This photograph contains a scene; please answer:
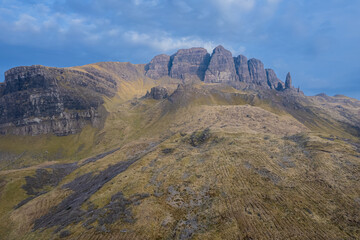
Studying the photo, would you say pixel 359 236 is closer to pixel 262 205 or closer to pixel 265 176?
pixel 262 205

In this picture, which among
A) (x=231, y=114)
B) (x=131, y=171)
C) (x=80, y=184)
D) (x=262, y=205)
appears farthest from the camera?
(x=231, y=114)

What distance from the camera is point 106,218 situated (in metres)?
52.3

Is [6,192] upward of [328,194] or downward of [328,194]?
downward

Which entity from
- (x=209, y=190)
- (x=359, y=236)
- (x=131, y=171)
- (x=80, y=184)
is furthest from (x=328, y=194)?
(x=80, y=184)

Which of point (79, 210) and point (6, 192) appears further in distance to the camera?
point (6, 192)

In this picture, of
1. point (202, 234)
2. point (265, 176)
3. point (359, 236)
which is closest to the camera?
point (359, 236)

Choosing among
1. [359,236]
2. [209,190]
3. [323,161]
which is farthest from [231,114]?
[359,236]

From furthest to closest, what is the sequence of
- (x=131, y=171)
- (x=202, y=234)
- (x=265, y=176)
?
1. (x=131, y=171)
2. (x=265, y=176)
3. (x=202, y=234)

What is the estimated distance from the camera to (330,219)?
4450 centimetres

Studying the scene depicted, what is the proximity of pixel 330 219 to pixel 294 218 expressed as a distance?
8078 mm

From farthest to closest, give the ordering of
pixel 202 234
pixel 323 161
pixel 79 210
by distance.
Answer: pixel 323 161 < pixel 79 210 < pixel 202 234

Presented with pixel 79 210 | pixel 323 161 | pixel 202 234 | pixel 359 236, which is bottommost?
pixel 79 210

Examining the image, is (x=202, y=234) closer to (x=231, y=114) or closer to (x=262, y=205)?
(x=262, y=205)

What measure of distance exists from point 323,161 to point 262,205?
37.4 m
